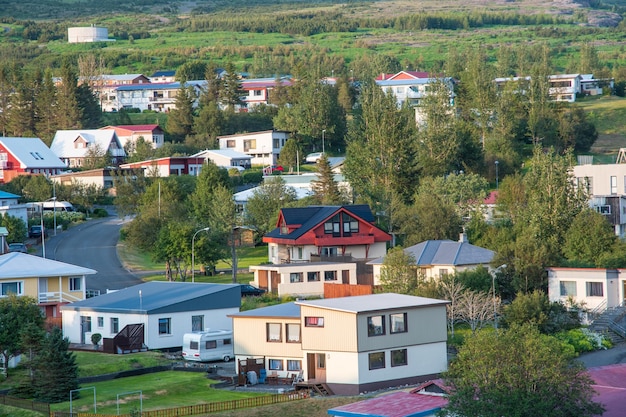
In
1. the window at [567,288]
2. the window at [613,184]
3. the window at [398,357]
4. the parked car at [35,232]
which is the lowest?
the window at [398,357]

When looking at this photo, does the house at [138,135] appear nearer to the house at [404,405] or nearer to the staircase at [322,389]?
the staircase at [322,389]

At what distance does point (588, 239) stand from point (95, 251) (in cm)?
3361

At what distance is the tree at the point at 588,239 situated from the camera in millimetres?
61562

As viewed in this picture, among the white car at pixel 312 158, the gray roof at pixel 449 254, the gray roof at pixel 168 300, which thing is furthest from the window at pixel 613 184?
the gray roof at pixel 168 300

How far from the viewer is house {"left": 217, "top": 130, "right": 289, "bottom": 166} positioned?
112812 mm

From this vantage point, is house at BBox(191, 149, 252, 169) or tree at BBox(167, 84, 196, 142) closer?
house at BBox(191, 149, 252, 169)

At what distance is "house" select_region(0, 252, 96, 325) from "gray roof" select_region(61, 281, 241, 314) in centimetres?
361

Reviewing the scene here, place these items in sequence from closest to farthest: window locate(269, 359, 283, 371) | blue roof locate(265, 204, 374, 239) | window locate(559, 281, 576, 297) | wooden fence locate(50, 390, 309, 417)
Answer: wooden fence locate(50, 390, 309, 417), window locate(269, 359, 283, 371), window locate(559, 281, 576, 297), blue roof locate(265, 204, 374, 239)

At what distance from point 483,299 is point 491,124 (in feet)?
161

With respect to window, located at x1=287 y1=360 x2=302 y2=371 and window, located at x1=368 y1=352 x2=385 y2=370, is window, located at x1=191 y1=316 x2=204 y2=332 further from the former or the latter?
window, located at x1=368 y1=352 x2=385 y2=370

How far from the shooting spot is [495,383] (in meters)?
33.0

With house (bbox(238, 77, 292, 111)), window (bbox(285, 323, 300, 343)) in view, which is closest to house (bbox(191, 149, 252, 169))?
house (bbox(238, 77, 292, 111))

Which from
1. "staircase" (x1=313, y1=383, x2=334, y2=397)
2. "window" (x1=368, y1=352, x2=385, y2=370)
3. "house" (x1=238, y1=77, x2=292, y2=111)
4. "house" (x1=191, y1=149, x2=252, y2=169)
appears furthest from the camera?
"house" (x1=238, y1=77, x2=292, y2=111)

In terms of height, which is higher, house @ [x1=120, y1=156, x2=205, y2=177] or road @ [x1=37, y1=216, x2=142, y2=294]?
house @ [x1=120, y1=156, x2=205, y2=177]
